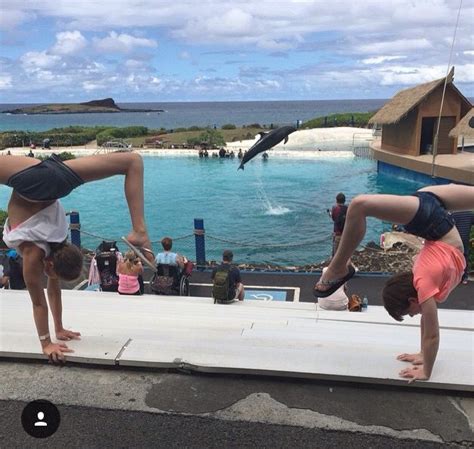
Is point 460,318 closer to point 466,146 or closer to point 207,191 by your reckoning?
point 207,191

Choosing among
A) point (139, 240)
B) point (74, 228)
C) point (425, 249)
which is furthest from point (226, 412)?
point (74, 228)

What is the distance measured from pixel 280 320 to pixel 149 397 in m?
1.67

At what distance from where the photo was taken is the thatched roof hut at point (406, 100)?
27.3 metres

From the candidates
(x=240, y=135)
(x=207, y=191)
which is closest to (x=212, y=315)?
(x=207, y=191)

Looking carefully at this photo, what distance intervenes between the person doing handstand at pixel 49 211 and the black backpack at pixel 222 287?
3.59m

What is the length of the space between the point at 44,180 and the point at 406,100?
28.7 meters

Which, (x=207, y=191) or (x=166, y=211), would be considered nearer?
(x=166, y=211)

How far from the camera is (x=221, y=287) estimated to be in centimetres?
731

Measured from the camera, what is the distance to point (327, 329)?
4.24 metres

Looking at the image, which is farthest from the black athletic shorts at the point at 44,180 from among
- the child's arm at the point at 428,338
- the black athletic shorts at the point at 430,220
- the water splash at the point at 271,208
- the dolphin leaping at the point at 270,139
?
the water splash at the point at 271,208

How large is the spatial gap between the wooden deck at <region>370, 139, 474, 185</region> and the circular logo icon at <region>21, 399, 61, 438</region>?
22270mm

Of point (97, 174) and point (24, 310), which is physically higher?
point (97, 174)

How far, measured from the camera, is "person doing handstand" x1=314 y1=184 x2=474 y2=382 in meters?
3.13

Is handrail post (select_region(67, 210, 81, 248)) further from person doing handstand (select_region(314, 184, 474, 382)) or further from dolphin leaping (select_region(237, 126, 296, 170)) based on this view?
person doing handstand (select_region(314, 184, 474, 382))
